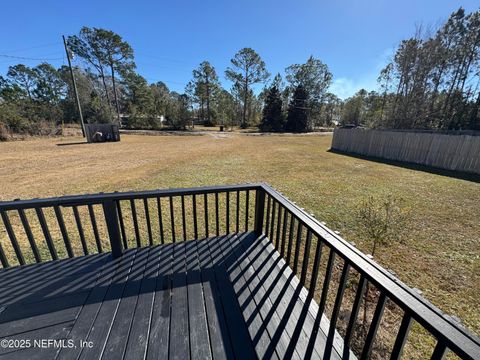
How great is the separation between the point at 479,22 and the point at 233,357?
28739 mm

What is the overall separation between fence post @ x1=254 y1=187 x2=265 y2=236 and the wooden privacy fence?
9892mm

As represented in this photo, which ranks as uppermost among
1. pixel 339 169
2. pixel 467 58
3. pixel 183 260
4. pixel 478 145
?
pixel 467 58

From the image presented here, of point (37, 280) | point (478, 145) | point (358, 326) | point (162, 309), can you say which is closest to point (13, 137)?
point (37, 280)

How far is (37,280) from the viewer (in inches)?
77.9

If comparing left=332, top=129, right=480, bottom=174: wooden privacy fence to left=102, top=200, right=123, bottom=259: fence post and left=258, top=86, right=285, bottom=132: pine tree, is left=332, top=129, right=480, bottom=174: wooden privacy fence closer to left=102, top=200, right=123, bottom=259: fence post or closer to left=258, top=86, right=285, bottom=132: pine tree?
left=102, top=200, right=123, bottom=259: fence post

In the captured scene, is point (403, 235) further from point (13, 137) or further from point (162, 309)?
point (13, 137)

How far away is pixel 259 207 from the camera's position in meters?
2.75

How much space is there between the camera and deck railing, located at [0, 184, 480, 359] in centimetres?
86

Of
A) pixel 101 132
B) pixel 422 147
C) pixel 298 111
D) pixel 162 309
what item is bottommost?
pixel 162 309

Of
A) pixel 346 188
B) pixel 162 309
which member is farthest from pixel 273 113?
pixel 162 309

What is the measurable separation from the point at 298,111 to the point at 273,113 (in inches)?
141

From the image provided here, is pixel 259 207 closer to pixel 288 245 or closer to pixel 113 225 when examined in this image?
pixel 288 245

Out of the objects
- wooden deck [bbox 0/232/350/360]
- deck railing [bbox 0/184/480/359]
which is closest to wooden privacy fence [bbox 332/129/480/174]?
deck railing [bbox 0/184/480/359]

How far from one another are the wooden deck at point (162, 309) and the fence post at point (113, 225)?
10cm
